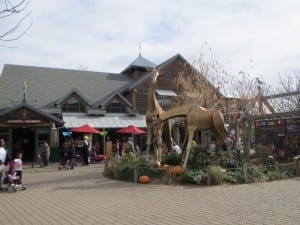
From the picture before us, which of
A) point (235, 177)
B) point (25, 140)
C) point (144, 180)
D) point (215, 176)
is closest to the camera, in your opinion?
point (215, 176)

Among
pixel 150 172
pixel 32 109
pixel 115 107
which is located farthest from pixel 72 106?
pixel 150 172

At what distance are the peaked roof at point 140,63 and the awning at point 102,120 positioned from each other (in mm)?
7878

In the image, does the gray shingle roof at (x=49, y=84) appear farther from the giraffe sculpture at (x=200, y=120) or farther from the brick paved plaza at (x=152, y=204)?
the brick paved plaza at (x=152, y=204)

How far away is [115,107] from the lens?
32.9 meters

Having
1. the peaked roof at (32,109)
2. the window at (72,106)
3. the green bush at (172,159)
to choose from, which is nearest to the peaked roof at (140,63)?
the window at (72,106)

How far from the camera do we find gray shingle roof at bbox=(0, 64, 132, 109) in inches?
1191

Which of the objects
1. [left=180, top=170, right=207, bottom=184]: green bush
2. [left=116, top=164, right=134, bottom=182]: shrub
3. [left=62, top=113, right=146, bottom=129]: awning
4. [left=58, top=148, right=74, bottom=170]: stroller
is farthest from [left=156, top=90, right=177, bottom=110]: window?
[left=180, top=170, right=207, bottom=184]: green bush

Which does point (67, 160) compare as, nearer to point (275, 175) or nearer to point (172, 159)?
point (172, 159)

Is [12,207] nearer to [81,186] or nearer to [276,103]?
[81,186]

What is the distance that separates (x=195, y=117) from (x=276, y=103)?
65.8ft

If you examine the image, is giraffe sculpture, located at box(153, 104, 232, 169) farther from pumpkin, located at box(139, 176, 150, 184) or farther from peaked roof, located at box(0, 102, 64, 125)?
peaked roof, located at box(0, 102, 64, 125)

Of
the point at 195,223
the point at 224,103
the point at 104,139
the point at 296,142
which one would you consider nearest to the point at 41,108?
the point at 104,139

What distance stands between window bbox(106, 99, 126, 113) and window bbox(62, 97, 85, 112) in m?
2.51

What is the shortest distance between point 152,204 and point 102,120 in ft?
71.2
